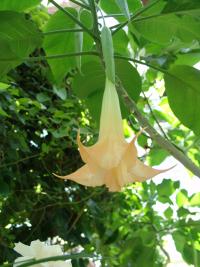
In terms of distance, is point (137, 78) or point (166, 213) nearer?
point (137, 78)

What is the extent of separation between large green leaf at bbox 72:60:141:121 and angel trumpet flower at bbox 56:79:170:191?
19cm

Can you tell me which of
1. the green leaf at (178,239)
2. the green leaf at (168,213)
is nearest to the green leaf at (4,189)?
the green leaf at (178,239)

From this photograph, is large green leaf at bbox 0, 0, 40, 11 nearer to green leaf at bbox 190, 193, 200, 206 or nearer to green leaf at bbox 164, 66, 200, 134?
green leaf at bbox 164, 66, 200, 134

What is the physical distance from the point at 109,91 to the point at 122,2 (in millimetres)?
87

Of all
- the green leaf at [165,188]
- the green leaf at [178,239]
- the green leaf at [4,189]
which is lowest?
the green leaf at [178,239]

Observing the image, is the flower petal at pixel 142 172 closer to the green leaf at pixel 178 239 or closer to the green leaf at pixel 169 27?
the green leaf at pixel 169 27

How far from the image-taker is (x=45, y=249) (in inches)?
17.6

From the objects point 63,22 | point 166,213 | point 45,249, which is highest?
point 63,22

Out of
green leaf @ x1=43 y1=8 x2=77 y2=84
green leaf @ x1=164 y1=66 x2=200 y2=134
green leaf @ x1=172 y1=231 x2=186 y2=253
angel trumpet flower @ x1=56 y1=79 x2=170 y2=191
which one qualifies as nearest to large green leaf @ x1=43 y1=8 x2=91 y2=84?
green leaf @ x1=43 y1=8 x2=77 y2=84

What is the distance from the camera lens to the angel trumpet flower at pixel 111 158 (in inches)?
13.0

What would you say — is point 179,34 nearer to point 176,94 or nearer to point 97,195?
point 176,94

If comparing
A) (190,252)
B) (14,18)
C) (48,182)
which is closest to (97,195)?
(48,182)

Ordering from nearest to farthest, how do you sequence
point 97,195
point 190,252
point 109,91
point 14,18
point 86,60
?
point 109,91
point 14,18
point 86,60
point 190,252
point 97,195

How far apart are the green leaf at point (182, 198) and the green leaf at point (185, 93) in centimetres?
41
